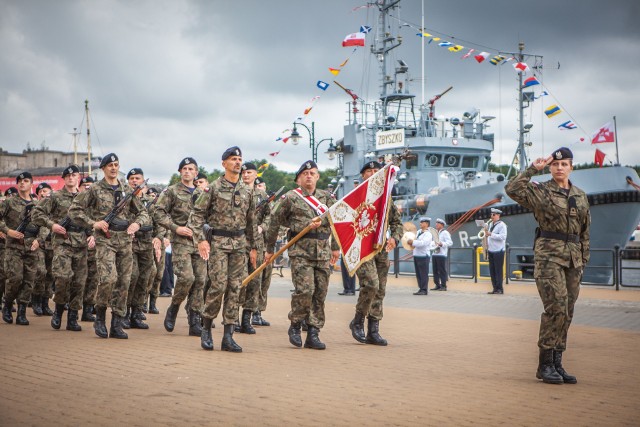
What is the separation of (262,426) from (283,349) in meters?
3.65

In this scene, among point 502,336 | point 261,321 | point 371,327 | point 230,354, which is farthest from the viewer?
point 261,321

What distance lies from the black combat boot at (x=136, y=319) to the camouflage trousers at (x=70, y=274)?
0.77 m

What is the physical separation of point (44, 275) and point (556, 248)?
842 cm

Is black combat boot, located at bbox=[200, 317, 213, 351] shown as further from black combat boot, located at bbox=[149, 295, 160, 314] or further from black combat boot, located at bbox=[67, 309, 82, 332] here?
black combat boot, located at bbox=[149, 295, 160, 314]

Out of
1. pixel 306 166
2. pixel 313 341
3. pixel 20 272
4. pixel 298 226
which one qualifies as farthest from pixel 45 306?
pixel 306 166

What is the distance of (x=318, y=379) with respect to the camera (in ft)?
21.4

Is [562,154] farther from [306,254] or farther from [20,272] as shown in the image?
[20,272]

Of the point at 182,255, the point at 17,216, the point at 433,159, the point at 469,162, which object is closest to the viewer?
the point at 182,255

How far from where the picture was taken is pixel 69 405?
5332 millimetres

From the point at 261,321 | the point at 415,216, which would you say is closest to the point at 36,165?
the point at 415,216

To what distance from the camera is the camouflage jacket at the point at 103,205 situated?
9445 mm

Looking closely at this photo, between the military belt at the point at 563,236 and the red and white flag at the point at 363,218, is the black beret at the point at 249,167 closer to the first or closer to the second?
the red and white flag at the point at 363,218

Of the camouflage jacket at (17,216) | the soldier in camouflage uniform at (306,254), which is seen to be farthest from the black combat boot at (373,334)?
the camouflage jacket at (17,216)

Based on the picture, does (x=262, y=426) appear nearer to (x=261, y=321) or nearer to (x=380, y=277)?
(x=380, y=277)
